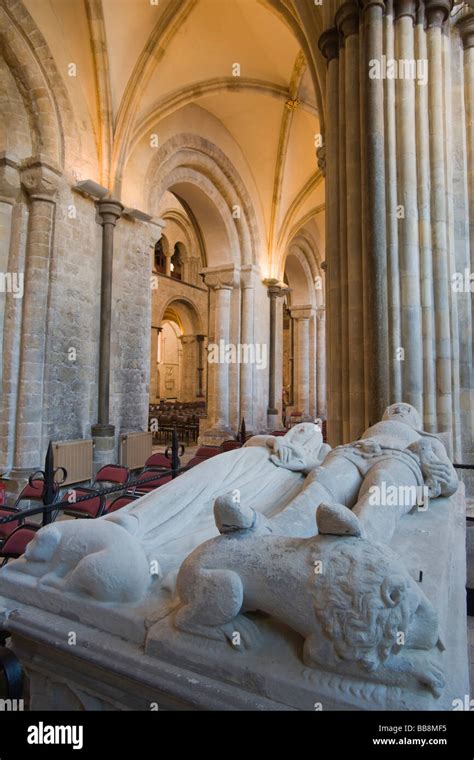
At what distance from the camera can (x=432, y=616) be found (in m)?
1.00

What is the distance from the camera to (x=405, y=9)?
421 cm

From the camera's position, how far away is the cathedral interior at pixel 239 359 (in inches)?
43.8

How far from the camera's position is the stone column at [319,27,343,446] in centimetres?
454

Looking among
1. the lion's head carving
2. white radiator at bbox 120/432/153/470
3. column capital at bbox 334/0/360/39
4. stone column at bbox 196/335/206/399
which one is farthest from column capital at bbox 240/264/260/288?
the lion's head carving

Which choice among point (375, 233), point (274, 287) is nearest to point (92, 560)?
point (375, 233)

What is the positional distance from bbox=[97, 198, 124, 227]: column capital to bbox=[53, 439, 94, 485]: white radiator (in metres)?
3.80

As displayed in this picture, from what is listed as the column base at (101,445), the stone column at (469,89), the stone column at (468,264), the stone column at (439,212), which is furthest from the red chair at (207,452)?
the stone column at (469,89)

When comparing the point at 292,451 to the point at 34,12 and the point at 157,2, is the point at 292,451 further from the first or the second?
the point at 157,2

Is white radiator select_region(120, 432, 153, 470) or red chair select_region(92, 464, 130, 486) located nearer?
red chair select_region(92, 464, 130, 486)

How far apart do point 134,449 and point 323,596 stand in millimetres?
7232

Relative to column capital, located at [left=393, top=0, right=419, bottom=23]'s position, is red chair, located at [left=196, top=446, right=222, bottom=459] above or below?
below

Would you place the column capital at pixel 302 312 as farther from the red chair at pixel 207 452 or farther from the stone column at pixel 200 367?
the red chair at pixel 207 452

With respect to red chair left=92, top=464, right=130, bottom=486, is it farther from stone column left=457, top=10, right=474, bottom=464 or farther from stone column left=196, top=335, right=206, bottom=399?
stone column left=196, top=335, right=206, bottom=399
